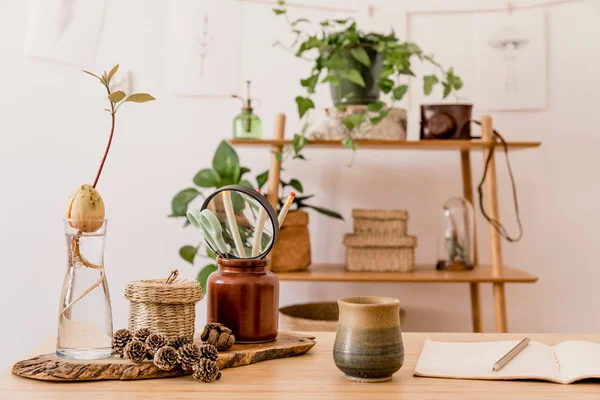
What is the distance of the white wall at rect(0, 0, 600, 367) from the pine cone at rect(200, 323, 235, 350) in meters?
1.69

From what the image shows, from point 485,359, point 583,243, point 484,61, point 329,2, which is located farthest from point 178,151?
point 485,359

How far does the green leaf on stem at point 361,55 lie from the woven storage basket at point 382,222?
0.54m

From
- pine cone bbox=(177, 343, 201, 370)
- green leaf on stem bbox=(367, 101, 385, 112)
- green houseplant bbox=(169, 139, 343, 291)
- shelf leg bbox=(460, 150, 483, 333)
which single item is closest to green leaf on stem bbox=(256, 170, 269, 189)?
green houseplant bbox=(169, 139, 343, 291)

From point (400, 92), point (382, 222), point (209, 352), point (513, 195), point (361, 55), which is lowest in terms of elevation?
point (209, 352)

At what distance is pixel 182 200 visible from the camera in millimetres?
2672

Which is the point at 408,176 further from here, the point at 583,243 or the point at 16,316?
the point at 16,316

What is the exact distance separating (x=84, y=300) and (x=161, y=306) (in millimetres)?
123

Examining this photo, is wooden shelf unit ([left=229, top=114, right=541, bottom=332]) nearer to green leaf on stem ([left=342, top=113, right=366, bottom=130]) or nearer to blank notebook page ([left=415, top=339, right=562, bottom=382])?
green leaf on stem ([left=342, top=113, right=366, bottom=130])

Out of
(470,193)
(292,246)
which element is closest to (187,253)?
(292,246)

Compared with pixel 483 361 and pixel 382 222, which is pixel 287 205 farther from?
pixel 382 222

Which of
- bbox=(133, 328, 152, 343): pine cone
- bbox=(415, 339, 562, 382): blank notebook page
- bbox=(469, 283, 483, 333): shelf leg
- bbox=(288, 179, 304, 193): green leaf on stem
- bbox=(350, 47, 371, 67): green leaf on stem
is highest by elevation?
bbox=(350, 47, 371, 67): green leaf on stem

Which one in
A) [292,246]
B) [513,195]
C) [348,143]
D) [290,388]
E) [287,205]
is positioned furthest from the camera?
[513,195]

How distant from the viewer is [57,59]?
116 inches

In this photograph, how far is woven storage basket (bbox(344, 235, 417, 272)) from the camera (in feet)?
8.60
